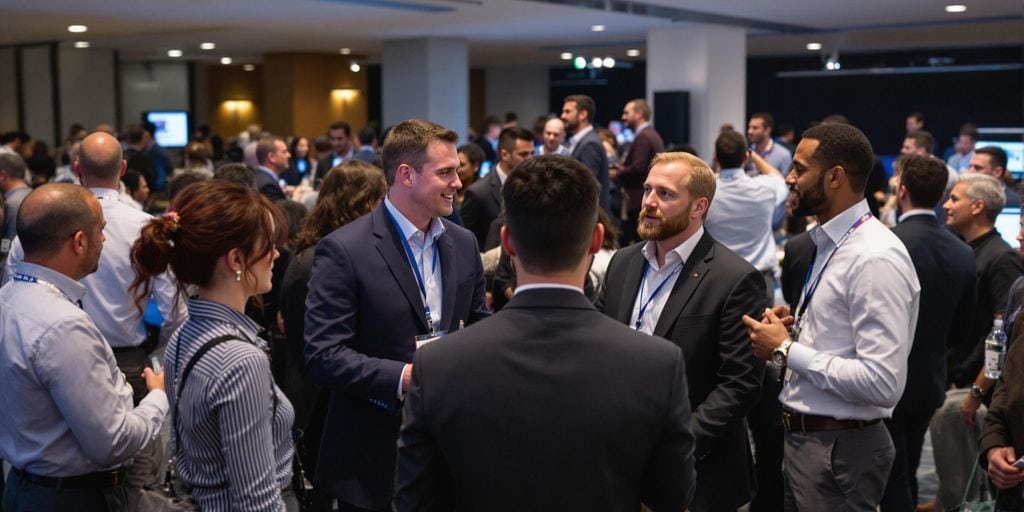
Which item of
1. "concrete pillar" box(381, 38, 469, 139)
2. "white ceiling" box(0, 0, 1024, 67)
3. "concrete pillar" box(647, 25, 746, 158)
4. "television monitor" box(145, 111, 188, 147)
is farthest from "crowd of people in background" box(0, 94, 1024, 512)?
"television monitor" box(145, 111, 188, 147)

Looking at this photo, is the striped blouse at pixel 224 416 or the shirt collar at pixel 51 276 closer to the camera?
the striped blouse at pixel 224 416

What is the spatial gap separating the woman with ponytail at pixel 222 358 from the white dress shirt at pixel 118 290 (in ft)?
5.13

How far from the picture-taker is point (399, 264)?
9.15 ft

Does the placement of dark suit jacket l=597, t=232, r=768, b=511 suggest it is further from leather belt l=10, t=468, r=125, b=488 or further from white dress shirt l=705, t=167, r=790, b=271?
white dress shirt l=705, t=167, r=790, b=271

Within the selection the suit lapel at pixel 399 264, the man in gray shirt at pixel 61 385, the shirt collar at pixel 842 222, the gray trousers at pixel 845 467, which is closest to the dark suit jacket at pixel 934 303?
the gray trousers at pixel 845 467

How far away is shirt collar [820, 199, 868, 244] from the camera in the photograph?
291cm

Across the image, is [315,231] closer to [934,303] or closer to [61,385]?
[61,385]

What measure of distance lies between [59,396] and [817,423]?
78.6 inches

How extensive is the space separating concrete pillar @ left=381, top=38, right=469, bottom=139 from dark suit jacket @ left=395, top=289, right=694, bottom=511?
14.2 meters

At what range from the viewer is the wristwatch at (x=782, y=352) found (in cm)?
276

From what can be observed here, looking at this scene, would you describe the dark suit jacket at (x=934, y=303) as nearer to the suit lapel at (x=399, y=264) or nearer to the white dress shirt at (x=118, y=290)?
the suit lapel at (x=399, y=264)

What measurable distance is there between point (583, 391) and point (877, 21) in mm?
12987

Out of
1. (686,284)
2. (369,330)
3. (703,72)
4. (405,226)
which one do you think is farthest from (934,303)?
(703,72)

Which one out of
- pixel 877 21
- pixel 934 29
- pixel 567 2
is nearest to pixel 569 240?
pixel 567 2
